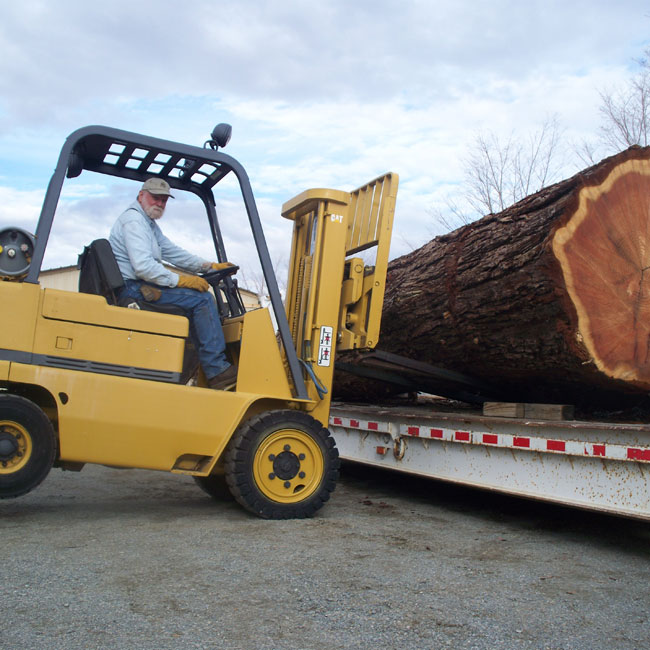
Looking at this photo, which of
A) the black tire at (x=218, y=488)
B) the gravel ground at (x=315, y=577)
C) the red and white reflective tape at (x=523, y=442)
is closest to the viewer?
the gravel ground at (x=315, y=577)

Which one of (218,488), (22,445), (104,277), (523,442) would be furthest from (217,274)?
(523,442)

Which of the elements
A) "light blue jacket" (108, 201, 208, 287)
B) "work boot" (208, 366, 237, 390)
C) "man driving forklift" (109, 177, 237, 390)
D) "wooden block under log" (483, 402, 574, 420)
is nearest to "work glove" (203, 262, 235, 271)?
"man driving forklift" (109, 177, 237, 390)

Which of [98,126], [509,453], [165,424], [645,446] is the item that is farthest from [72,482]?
[645,446]

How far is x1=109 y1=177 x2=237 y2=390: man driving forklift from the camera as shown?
15.2 ft

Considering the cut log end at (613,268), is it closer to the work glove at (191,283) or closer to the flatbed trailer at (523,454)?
the flatbed trailer at (523,454)

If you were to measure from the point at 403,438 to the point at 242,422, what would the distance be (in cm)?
156

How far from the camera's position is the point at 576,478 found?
4.39 metres

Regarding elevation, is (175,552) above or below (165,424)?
below

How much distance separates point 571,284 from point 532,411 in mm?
1042

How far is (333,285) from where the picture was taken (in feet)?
17.4

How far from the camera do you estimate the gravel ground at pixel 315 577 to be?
8.92ft

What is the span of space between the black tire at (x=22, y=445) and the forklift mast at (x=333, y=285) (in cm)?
179

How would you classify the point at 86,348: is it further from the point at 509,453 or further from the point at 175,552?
the point at 509,453

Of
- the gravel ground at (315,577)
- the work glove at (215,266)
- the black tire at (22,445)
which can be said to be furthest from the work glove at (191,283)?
the gravel ground at (315,577)
